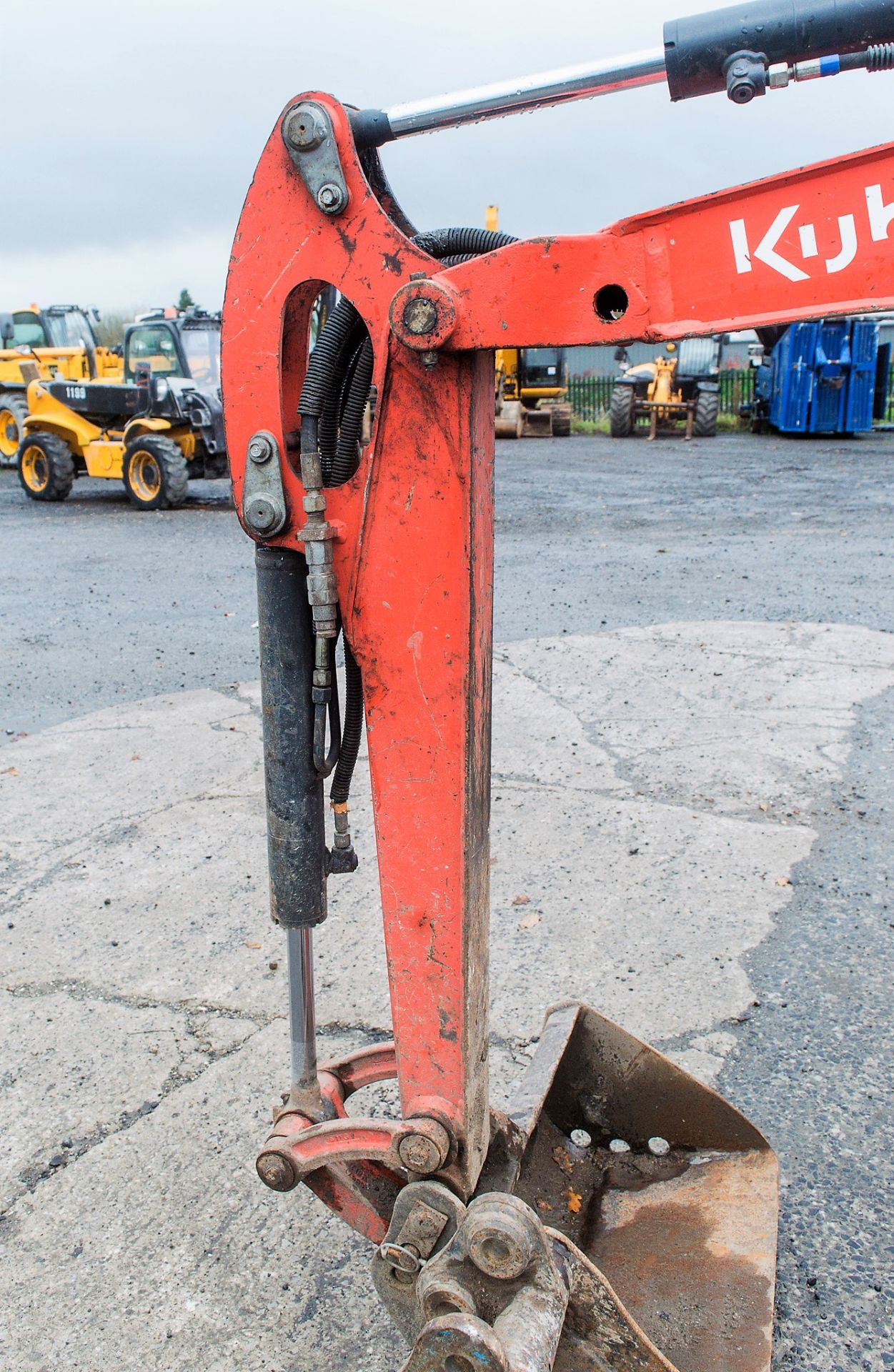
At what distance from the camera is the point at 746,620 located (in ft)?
23.6

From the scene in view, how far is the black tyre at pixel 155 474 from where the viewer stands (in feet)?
43.3

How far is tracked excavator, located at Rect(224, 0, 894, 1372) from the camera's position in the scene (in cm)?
143

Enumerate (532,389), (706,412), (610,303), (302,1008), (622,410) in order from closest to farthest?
(610,303)
(302,1008)
(706,412)
(622,410)
(532,389)

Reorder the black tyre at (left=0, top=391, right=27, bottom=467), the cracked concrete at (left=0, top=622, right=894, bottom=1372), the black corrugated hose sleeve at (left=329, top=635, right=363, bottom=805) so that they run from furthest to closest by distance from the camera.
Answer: the black tyre at (left=0, top=391, right=27, bottom=467)
the cracked concrete at (left=0, top=622, right=894, bottom=1372)
the black corrugated hose sleeve at (left=329, top=635, right=363, bottom=805)

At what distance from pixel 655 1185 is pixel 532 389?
72.4 feet

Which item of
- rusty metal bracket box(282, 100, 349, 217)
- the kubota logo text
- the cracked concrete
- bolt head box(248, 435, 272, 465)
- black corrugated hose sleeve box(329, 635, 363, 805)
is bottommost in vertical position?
the cracked concrete

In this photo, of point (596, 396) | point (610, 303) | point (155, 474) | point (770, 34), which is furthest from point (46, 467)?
point (596, 396)

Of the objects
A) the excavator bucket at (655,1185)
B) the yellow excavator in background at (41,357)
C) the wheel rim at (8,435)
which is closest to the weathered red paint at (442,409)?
the excavator bucket at (655,1185)

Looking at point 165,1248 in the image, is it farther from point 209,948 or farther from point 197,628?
point 197,628

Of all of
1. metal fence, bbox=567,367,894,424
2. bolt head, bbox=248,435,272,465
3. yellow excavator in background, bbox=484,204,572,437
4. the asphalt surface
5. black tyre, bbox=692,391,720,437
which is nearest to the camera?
bolt head, bbox=248,435,272,465

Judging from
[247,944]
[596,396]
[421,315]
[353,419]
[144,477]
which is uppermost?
[596,396]

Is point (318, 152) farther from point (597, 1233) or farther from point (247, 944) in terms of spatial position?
point (247, 944)

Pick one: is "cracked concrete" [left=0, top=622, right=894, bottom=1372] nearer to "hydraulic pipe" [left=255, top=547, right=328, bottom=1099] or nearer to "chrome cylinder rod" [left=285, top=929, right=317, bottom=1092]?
"chrome cylinder rod" [left=285, top=929, right=317, bottom=1092]

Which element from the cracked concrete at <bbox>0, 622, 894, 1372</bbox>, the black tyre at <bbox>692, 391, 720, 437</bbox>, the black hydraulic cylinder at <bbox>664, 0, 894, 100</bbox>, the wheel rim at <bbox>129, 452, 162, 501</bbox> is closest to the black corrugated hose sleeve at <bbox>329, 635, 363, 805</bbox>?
the black hydraulic cylinder at <bbox>664, 0, 894, 100</bbox>
